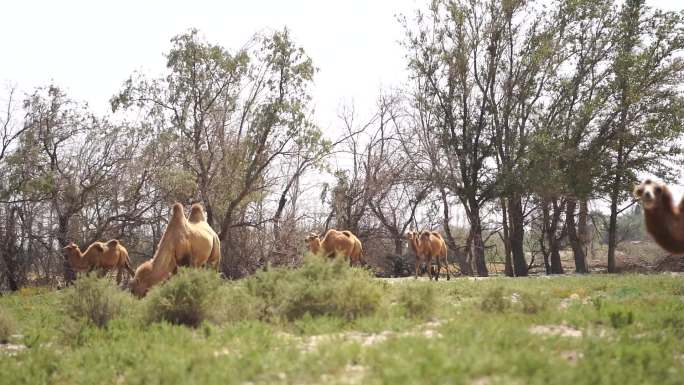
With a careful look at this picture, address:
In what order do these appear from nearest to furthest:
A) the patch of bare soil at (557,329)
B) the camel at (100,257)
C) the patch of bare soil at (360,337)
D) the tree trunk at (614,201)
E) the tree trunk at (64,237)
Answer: the patch of bare soil at (360,337) → the patch of bare soil at (557,329) → the camel at (100,257) → the tree trunk at (64,237) → the tree trunk at (614,201)

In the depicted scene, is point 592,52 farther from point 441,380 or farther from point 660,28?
point 441,380

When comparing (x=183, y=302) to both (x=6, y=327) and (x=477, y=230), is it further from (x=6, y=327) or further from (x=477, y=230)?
(x=477, y=230)

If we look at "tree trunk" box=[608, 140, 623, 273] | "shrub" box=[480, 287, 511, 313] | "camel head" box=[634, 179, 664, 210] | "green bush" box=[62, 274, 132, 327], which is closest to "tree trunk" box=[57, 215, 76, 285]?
"green bush" box=[62, 274, 132, 327]

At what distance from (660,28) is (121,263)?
83.9ft

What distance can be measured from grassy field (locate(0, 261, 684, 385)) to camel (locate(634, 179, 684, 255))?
3.43 feet

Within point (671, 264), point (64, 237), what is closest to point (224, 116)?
point (64, 237)

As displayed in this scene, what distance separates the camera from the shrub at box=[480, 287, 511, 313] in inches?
321

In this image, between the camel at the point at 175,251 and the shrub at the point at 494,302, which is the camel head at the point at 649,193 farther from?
the camel at the point at 175,251

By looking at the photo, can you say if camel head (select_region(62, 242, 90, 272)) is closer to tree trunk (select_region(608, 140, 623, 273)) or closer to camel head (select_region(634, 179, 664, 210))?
camel head (select_region(634, 179, 664, 210))

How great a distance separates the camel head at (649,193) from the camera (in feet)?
25.0

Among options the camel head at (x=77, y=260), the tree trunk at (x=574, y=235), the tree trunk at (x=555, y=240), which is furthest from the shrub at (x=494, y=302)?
the tree trunk at (x=574, y=235)

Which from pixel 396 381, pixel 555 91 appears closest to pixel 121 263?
pixel 396 381

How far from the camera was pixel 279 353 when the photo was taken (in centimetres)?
541

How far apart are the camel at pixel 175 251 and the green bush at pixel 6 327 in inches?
68.5
